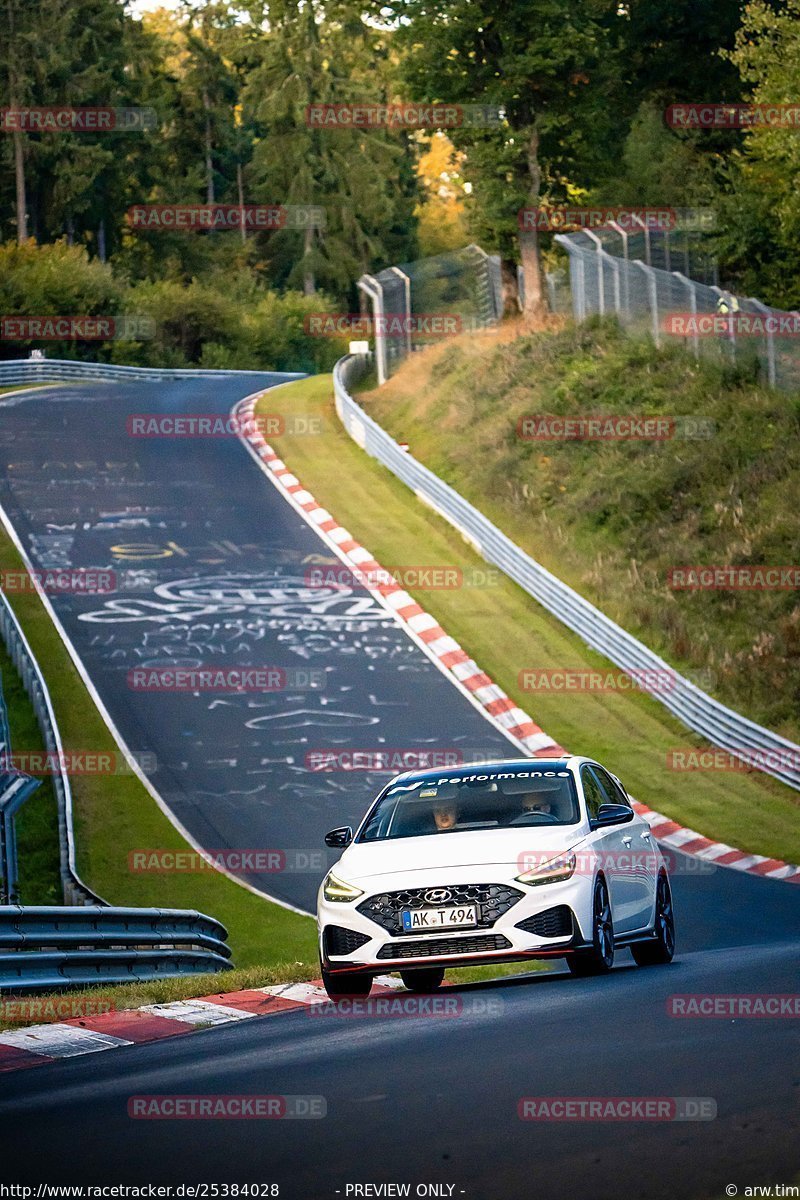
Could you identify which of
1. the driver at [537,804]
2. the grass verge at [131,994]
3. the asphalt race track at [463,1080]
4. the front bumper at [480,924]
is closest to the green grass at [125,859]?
the asphalt race track at [463,1080]

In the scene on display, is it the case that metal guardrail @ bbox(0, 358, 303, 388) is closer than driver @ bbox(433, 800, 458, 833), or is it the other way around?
driver @ bbox(433, 800, 458, 833)

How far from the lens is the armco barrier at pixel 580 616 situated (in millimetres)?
25391

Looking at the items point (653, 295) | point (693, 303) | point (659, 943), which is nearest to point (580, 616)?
point (693, 303)

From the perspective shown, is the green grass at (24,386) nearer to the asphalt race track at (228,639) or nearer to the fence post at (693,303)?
the asphalt race track at (228,639)

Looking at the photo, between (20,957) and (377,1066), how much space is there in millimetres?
4491

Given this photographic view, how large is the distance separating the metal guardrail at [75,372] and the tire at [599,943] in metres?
47.3

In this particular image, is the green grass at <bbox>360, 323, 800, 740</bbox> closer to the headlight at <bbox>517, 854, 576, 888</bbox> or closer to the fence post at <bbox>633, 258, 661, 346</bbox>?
the fence post at <bbox>633, 258, 661, 346</bbox>

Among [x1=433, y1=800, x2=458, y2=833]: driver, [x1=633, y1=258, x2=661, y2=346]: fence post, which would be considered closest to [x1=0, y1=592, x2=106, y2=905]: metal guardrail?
[x1=433, y1=800, x2=458, y2=833]: driver

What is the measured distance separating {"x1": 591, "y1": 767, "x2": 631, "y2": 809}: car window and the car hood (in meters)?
1.33

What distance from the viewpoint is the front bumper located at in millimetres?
10953

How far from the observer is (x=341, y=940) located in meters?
11.2

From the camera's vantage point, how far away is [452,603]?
3244cm

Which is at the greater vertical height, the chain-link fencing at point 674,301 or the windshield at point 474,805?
the chain-link fencing at point 674,301

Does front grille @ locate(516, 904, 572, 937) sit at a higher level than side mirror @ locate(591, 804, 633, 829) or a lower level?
lower
